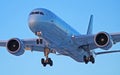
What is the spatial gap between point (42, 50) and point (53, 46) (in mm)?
6423

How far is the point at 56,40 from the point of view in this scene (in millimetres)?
46938

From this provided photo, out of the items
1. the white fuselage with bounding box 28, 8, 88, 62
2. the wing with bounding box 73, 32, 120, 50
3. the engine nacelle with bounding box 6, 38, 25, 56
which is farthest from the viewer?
the engine nacelle with bounding box 6, 38, 25, 56

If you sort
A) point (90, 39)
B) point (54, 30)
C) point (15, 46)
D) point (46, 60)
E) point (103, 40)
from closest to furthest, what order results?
point (54, 30) → point (103, 40) → point (90, 39) → point (15, 46) → point (46, 60)

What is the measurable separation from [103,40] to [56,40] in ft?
19.3

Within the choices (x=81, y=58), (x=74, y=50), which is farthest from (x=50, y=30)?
(x=81, y=58)

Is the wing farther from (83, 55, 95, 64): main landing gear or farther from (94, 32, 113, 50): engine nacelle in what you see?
(83, 55, 95, 64): main landing gear

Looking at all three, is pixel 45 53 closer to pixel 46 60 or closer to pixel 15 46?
pixel 46 60

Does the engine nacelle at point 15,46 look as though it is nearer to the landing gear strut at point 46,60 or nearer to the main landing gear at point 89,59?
the landing gear strut at point 46,60

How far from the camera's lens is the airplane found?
1789 inches

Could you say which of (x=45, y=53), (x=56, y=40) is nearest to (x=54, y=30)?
(x=56, y=40)

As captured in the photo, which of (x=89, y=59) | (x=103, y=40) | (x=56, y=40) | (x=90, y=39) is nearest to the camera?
(x=56, y=40)

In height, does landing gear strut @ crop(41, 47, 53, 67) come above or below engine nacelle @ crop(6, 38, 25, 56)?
below

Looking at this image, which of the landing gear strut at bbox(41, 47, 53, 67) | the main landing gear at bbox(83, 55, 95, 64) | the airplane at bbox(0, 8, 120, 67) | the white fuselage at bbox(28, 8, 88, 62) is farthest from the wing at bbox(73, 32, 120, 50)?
the landing gear strut at bbox(41, 47, 53, 67)

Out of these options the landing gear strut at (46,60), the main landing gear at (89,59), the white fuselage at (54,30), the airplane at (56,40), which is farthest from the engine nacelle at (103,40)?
the landing gear strut at (46,60)
